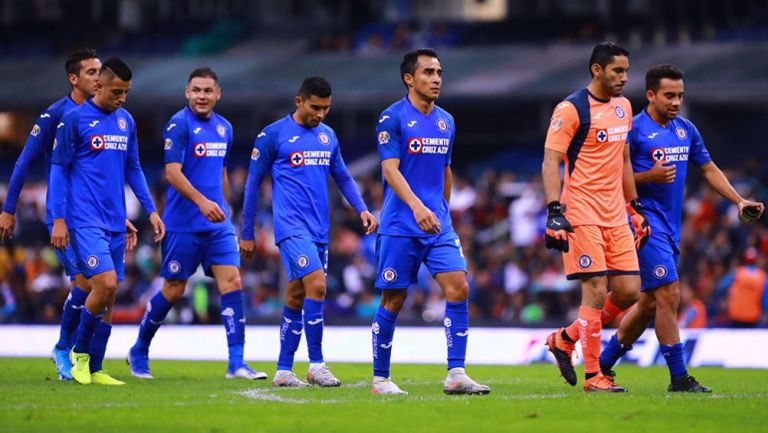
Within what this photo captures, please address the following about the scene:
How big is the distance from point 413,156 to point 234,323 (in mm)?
3043

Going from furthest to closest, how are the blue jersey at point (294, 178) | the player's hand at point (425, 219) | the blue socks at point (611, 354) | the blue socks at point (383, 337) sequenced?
the blue jersey at point (294, 178) → the blue socks at point (611, 354) → the blue socks at point (383, 337) → the player's hand at point (425, 219)

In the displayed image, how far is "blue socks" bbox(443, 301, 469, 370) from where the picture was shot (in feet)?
37.7

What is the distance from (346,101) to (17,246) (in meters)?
7.48

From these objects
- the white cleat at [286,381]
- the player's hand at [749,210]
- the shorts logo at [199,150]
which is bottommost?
the white cleat at [286,381]

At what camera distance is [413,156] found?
11.7 m

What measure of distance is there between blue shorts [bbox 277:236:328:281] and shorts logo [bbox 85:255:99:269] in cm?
157

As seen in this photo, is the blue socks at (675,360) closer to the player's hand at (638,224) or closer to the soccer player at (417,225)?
the player's hand at (638,224)

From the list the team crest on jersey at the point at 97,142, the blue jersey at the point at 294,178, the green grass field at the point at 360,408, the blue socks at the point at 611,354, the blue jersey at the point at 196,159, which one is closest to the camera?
the green grass field at the point at 360,408

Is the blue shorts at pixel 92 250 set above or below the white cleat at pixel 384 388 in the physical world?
above

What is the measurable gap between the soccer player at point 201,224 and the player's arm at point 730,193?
4.34 m

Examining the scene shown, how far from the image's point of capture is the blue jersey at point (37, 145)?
1314 centimetres

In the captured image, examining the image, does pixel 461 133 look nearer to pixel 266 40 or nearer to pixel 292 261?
pixel 266 40

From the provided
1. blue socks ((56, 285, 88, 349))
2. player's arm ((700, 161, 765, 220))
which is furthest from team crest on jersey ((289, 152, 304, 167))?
player's arm ((700, 161, 765, 220))

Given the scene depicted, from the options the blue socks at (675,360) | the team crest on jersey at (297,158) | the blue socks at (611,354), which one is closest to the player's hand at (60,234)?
the team crest on jersey at (297,158)
